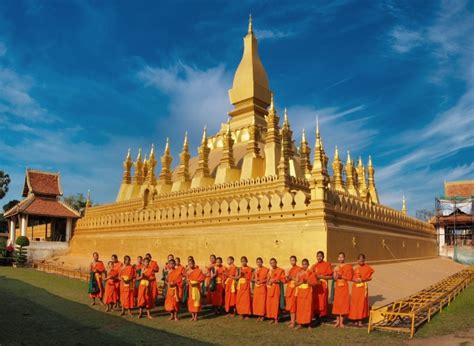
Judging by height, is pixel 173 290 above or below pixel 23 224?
below

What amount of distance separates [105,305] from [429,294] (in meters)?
9.28

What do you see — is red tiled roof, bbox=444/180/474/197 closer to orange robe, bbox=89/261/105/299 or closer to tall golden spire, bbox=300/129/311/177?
tall golden spire, bbox=300/129/311/177

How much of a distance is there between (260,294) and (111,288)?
14.4ft

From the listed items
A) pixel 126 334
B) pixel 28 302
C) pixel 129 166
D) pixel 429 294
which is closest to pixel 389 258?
pixel 429 294

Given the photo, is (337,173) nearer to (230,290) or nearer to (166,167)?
(166,167)

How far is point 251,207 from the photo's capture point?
14.5 m

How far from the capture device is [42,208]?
112 feet

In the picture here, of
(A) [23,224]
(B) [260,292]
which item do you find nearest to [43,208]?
(A) [23,224]

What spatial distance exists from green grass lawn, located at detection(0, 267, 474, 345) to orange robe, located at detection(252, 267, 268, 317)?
0.31 m

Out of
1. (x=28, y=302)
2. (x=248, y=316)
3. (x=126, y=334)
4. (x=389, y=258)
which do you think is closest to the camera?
(x=126, y=334)

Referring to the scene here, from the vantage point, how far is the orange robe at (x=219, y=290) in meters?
11.4

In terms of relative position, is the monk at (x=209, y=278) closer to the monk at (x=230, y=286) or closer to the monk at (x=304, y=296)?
the monk at (x=230, y=286)

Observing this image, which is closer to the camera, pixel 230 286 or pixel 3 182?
pixel 230 286

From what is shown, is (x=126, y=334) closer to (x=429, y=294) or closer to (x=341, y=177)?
(x=429, y=294)
